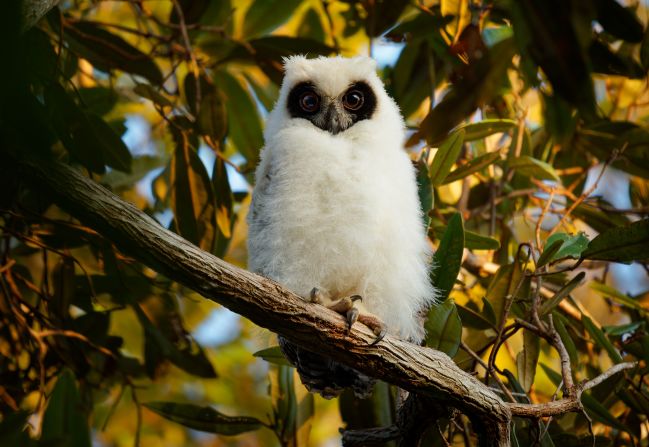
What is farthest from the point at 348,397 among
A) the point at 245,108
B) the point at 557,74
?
the point at 557,74

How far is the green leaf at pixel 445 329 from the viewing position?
2465 millimetres

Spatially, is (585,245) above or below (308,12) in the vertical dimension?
below

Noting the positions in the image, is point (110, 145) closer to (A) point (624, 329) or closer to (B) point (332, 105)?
(B) point (332, 105)

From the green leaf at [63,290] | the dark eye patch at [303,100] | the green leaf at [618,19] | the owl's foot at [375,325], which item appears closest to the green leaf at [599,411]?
the owl's foot at [375,325]

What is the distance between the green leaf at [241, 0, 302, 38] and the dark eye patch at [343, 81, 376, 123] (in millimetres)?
832

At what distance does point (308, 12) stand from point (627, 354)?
252cm

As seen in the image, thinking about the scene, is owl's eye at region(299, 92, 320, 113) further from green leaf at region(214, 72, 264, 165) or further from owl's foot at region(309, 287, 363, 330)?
owl's foot at region(309, 287, 363, 330)

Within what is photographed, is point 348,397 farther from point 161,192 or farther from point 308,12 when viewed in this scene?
point 308,12


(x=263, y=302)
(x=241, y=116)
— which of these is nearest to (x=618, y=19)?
(x=263, y=302)

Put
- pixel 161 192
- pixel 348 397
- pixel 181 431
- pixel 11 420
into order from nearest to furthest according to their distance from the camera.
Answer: pixel 11 420 < pixel 348 397 < pixel 161 192 < pixel 181 431

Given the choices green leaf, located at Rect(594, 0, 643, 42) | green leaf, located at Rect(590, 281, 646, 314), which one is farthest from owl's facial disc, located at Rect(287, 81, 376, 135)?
green leaf, located at Rect(594, 0, 643, 42)

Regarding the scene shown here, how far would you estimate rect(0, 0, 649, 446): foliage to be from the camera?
2562mm

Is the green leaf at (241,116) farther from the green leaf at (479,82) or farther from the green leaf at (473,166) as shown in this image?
the green leaf at (479,82)

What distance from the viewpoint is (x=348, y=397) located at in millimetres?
3061
